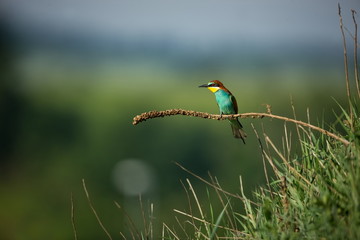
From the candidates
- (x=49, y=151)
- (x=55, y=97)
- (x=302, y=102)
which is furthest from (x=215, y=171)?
(x=55, y=97)

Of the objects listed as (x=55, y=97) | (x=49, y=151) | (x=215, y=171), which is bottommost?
(x=215, y=171)

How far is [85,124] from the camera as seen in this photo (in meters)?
77.6

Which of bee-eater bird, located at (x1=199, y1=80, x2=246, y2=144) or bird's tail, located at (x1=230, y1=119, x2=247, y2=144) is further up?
bee-eater bird, located at (x1=199, y1=80, x2=246, y2=144)

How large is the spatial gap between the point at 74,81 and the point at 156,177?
51.6m

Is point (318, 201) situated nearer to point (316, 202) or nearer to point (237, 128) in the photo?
point (316, 202)

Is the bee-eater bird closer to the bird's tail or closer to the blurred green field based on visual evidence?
the bird's tail

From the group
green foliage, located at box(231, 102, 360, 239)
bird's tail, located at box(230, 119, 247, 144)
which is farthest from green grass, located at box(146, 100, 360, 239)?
bird's tail, located at box(230, 119, 247, 144)

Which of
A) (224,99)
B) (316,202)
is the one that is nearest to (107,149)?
(224,99)

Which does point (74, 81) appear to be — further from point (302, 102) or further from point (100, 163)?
point (302, 102)

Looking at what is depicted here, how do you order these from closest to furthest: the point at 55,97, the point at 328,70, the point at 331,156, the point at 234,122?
the point at 331,156 → the point at 234,122 → the point at 55,97 → the point at 328,70

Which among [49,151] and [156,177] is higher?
[49,151]

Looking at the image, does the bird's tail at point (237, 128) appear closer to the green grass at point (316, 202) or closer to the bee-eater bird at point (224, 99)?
the bee-eater bird at point (224, 99)

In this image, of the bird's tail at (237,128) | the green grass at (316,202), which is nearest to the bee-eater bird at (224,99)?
the bird's tail at (237,128)

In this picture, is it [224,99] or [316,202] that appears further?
[224,99]
